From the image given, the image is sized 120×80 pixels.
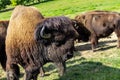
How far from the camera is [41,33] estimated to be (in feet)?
18.7

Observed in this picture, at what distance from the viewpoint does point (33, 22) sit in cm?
639

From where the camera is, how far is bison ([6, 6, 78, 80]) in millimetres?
5832

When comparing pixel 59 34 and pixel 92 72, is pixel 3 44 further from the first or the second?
pixel 59 34

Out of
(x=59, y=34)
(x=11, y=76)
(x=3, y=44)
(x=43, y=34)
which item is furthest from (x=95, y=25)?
(x=43, y=34)

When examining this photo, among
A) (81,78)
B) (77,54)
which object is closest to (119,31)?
(77,54)

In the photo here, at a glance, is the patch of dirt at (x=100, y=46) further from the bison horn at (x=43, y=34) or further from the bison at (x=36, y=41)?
the bison horn at (x=43, y=34)

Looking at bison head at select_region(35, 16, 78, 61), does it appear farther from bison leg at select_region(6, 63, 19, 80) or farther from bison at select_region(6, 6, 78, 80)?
bison leg at select_region(6, 63, 19, 80)

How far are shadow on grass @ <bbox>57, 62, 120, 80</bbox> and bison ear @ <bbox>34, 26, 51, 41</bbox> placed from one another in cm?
293

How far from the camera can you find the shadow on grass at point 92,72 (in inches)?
331

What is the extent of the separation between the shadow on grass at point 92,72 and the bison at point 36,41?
208 cm

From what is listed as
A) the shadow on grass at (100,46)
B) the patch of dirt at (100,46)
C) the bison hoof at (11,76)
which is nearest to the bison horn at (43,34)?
the bison hoof at (11,76)

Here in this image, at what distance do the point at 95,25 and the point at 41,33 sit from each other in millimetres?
7217

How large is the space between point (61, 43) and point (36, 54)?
672 mm

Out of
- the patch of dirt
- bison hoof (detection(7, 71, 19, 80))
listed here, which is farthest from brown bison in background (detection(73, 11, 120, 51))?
bison hoof (detection(7, 71, 19, 80))
